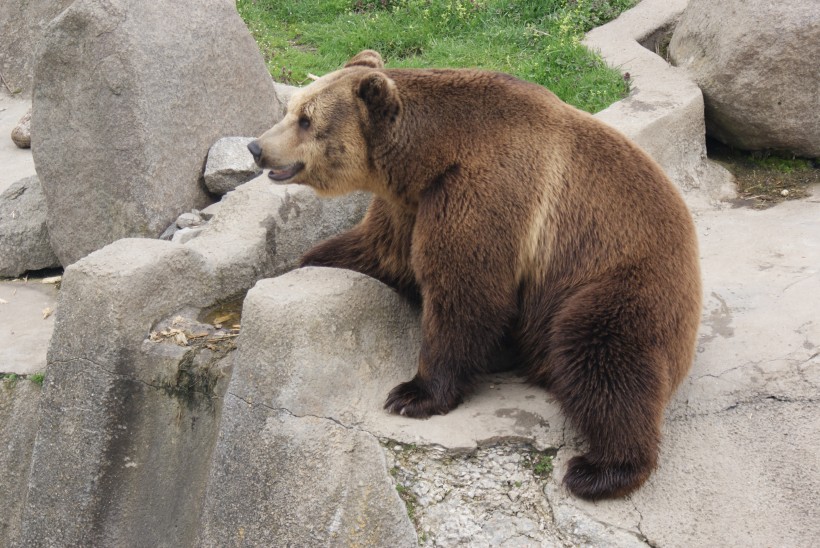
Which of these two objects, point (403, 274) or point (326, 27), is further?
point (326, 27)

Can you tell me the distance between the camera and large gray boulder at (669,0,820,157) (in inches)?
262

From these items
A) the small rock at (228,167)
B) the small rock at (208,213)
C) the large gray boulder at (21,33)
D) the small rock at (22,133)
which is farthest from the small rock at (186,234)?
the large gray boulder at (21,33)

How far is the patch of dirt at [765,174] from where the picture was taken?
6.78 metres

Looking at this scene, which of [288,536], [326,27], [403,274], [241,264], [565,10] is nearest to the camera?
[288,536]

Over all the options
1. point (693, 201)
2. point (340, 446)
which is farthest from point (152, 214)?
point (693, 201)

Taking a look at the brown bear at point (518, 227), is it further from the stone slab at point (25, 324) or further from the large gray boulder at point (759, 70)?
the large gray boulder at point (759, 70)

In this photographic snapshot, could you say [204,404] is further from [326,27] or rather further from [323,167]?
[326,27]

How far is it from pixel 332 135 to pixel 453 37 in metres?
Answer: 4.90

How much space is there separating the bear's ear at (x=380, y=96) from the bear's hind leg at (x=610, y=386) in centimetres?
126

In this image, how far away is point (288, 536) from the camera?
4098mm

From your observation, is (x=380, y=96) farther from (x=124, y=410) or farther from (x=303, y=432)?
(x=124, y=410)

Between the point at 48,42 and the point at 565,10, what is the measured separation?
15.0ft

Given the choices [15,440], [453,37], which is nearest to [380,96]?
[15,440]

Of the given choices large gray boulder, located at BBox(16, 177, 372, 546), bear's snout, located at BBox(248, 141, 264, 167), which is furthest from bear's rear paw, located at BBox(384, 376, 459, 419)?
Result: bear's snout, located at BBox(248, 141, 264, 167)
